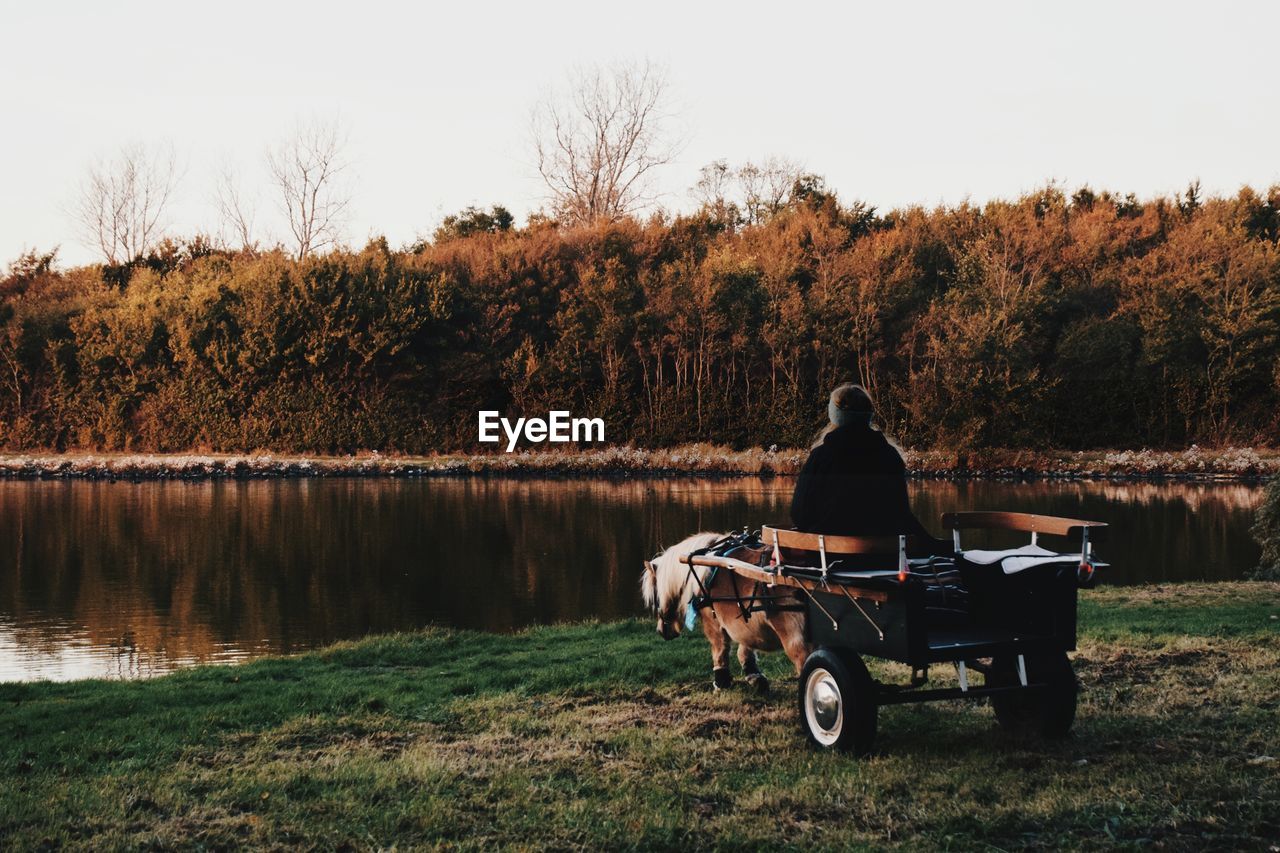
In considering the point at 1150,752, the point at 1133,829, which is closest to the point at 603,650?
the point at 1150,752

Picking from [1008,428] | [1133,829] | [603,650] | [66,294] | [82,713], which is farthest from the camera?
[66,294]

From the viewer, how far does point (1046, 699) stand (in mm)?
5250

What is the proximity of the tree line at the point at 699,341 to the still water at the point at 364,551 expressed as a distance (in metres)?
6.38

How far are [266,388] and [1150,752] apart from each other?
3266 centimetres

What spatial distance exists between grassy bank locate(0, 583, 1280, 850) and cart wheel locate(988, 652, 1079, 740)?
122 mm

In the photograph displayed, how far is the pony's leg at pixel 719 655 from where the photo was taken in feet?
22.0

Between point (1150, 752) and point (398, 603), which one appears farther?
point (398, 603)

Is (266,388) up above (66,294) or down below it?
below

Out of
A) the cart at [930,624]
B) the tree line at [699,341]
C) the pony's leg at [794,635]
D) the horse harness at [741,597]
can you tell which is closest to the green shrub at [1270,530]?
the cart at [930,624]

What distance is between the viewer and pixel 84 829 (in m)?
4.21

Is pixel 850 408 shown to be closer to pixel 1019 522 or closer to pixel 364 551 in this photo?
pixel 1019 522

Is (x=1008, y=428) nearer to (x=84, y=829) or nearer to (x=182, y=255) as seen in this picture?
(x=84, y=829)

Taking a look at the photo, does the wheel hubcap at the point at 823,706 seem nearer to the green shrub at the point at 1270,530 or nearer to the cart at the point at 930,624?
the cart at the point at 930,624

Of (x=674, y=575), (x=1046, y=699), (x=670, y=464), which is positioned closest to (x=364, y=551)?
(x=674, y=575)
